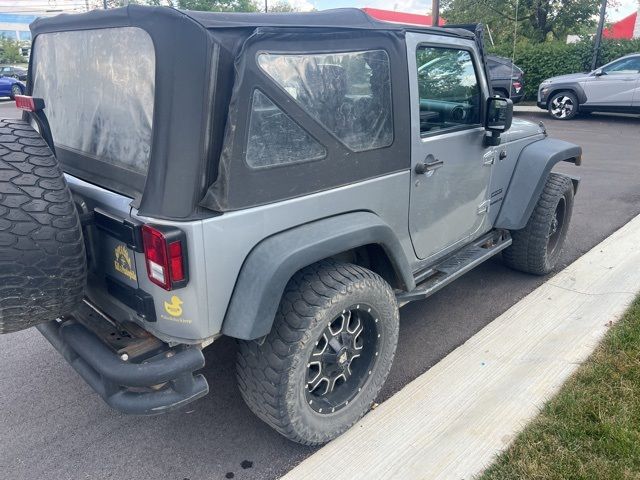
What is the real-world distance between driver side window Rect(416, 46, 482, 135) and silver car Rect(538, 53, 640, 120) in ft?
37.4

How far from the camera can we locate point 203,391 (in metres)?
2.29

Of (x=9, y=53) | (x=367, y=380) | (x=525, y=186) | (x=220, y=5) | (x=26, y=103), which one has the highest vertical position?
(x=220, y=5)

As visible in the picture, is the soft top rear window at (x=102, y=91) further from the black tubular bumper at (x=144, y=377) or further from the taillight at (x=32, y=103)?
A: the black tubular bumper at (x=144, y=377)

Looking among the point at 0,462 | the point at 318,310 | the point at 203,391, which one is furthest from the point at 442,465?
the point at 0,462

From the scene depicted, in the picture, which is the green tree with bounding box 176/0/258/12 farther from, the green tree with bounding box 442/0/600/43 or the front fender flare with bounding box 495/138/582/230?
the front fender flare with bounding box 495/138/582/230

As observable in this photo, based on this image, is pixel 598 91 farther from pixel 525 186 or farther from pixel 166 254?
pixel 166 254

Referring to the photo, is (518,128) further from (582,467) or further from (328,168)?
(582,467)

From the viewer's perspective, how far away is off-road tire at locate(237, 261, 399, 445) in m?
2.35

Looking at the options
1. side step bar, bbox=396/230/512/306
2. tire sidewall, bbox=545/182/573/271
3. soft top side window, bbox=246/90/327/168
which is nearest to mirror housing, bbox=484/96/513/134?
side step bar, bbox=396/230/512/306

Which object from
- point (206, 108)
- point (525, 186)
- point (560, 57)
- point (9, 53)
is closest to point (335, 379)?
point (206, 108)

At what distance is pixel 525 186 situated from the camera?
406 cm

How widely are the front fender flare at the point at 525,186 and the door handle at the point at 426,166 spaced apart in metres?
1.17

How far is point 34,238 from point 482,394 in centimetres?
237

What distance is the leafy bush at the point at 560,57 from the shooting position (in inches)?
672
